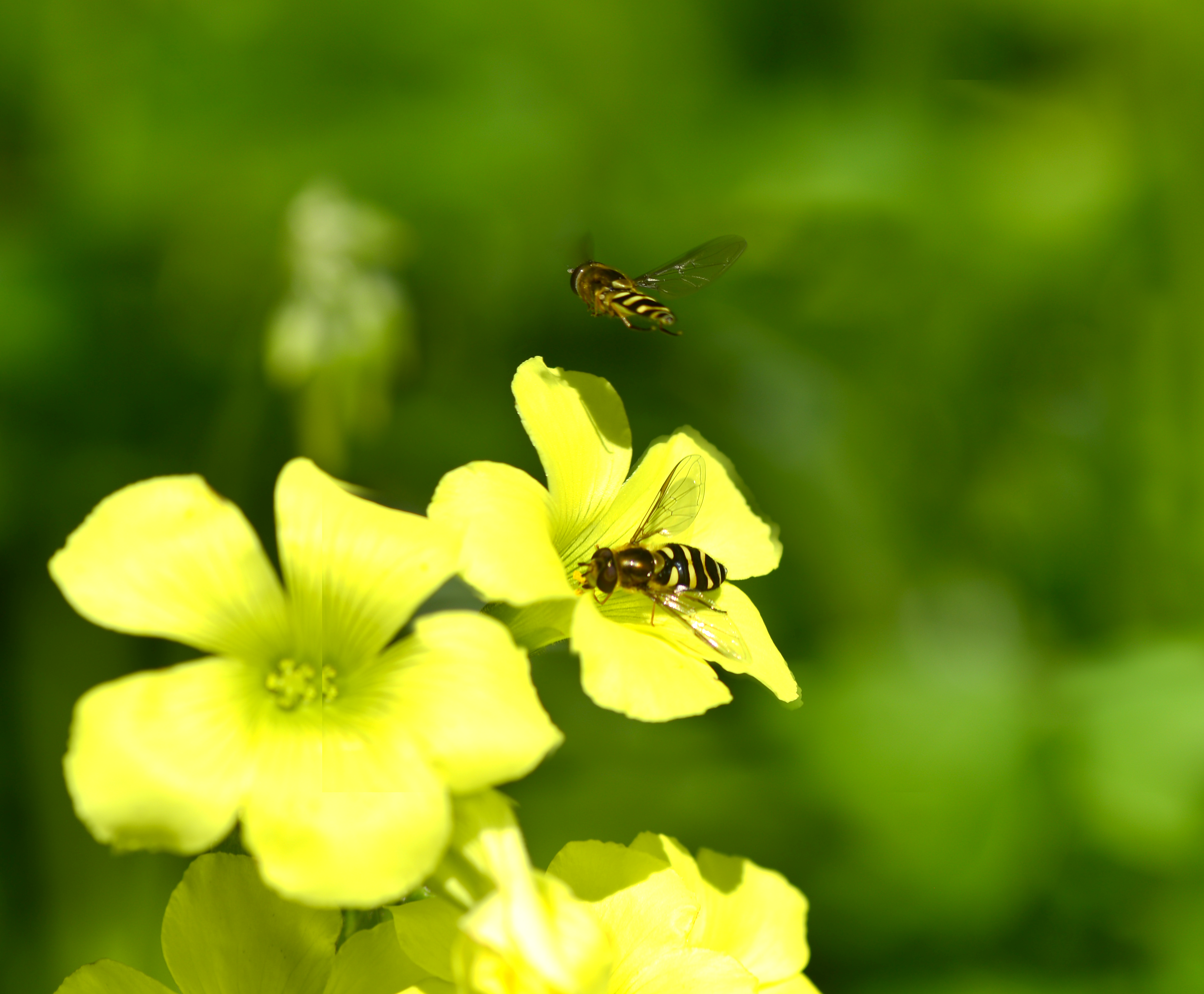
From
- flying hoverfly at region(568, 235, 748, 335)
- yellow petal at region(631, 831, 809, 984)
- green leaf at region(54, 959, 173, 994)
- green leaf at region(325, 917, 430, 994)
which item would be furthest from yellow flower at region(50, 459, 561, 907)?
flying hoverfly at region(568, 235, 748, 335)

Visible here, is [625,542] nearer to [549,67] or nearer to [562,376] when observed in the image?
[562,376]

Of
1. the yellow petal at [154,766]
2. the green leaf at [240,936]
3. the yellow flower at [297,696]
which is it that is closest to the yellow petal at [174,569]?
the yellow flower at [297,696]

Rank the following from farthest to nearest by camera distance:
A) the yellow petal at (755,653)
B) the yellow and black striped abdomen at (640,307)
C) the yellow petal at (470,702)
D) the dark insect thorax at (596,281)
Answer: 1. the dark insect thorax at (596,281)
2. the yellow and black striped abdomen at (640,307)
3. the yellow petal at (755,653)
4. the yellow petal at (470,702)

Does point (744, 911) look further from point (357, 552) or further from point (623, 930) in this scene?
point (357, 552)

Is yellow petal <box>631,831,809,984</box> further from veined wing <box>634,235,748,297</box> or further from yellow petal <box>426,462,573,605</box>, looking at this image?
veined wing <box>634,235,748,297</box>

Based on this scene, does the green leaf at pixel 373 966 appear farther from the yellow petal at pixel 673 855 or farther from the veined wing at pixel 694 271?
the veined wing at pixel 694 271

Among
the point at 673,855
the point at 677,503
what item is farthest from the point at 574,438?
the point at 673,855

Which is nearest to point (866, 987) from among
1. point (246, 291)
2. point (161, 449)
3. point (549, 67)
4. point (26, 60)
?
point (161, 449)
